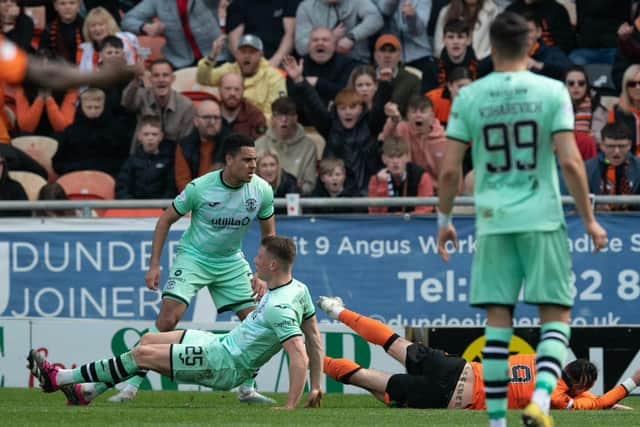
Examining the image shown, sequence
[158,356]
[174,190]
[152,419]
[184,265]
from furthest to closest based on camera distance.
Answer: [174,190], [184,265], [158,356], [152,419]

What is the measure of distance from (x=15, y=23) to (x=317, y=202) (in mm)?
5851

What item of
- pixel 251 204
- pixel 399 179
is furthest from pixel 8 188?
pixel 251 204

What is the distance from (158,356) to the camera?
10.3 m

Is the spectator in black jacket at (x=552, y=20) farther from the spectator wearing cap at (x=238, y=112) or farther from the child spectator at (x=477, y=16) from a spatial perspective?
the spectator wearing cap at (x=238, y=112)

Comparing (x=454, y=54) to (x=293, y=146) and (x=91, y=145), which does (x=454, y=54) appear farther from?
(x=91, y=145)

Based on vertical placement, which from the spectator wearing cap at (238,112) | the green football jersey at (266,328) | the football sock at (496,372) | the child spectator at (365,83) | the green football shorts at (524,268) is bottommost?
the green football jersey at (266,328)

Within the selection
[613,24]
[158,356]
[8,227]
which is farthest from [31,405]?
[613,24]

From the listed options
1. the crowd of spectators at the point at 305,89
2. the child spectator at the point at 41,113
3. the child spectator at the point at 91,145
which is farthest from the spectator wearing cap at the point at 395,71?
the child spectator at the point at 41,113

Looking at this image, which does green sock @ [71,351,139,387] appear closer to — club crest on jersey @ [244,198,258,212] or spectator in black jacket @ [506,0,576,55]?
club crest on jersey @ [244,198,258,212]

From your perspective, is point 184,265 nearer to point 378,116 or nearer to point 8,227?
point 8,227

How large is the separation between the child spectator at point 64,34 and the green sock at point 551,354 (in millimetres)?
11407

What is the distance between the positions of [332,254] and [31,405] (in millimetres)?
4126

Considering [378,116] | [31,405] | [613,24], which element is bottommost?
[31,405]

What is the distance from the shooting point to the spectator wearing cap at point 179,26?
17.7 metres
